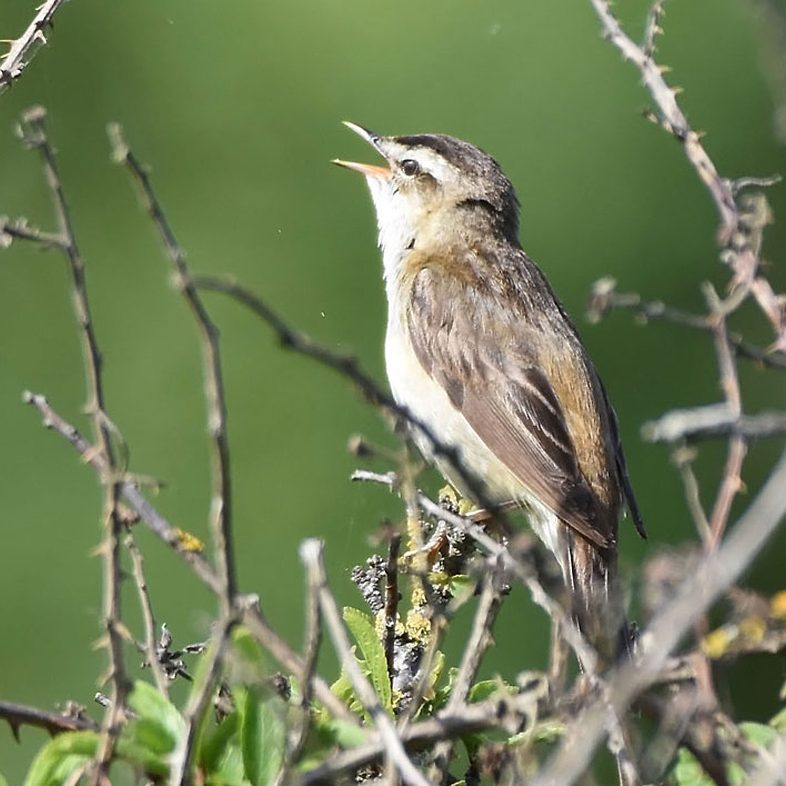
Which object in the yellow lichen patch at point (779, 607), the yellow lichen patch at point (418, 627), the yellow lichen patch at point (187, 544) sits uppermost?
the yellow lichen patch at point (187, 544)

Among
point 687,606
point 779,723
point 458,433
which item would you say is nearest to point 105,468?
point 687,606

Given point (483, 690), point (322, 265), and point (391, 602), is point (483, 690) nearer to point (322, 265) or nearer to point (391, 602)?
point (391, 602)

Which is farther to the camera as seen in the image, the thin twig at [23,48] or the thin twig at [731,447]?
the thin twig at [23,48]

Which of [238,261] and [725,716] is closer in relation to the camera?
[725,716]

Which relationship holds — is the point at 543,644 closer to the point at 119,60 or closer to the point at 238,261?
the point at 238,261

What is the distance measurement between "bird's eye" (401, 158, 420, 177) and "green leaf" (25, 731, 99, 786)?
396cm

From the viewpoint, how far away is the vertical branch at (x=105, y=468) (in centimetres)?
176

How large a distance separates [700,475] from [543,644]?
118 cm

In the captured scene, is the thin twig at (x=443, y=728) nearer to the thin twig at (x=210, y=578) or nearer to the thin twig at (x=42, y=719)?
the thin twig at (x=210, y=578)

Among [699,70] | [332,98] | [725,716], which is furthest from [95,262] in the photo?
[725,716]

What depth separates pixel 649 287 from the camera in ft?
23.6

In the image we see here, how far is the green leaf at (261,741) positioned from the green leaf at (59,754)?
6.7 inches

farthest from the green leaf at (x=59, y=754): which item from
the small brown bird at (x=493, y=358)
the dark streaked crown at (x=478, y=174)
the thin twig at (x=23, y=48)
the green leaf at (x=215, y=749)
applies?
the dark streaked crown at (x=478, y=174)

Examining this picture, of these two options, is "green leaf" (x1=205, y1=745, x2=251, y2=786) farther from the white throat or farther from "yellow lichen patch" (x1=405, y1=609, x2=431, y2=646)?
the white throat
